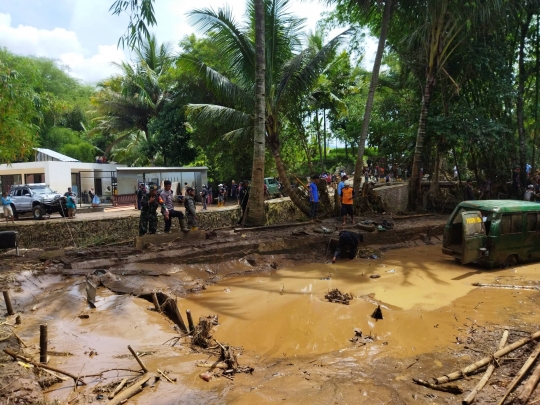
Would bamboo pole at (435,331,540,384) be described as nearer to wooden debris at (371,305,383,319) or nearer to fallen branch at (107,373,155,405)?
wooden debris at (371,305,383,319)

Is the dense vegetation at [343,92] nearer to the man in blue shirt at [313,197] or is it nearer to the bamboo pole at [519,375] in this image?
the man in blue shirt at [313,197]

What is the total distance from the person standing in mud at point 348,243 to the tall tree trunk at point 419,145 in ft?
20.0

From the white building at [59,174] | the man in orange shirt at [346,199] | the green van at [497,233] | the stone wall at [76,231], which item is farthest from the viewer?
the white building at [59,174]

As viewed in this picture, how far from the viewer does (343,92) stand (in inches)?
955

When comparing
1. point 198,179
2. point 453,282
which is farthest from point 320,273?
point 198,179

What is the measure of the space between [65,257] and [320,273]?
641 centimetres

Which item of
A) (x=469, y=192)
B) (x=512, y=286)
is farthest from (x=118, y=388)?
(x=469, y=192)

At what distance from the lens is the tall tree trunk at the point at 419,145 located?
52.1 ft

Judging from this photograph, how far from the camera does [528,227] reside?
10727 millimetres

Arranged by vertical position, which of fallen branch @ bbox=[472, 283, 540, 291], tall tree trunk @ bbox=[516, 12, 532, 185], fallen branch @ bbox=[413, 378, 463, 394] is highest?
tall tree trunk @ bbox=[516, 12, 532, 185]

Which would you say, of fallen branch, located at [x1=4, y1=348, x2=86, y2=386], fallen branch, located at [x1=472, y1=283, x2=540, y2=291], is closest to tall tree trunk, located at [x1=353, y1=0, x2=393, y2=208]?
fallen branch, located at [x1=472, y1=283, x2=540, y2=291]

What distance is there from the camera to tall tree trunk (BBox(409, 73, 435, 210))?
52.1ft

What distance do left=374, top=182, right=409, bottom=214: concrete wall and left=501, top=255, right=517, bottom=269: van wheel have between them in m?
6.19

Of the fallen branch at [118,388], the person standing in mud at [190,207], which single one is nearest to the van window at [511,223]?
the person standing in mud at [190,207]
